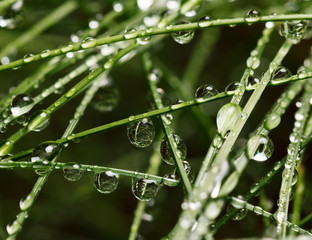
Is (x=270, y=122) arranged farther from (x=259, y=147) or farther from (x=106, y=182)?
(x=106, y=182)

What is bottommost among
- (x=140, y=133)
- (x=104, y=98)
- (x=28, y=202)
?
(x=28, y=202)

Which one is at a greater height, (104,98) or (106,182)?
(104,98)

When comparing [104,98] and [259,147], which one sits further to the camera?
[104,98]

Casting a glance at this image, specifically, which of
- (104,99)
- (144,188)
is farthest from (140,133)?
(104,99)

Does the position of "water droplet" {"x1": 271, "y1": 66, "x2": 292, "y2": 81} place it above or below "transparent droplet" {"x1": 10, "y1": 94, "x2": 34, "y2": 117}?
above

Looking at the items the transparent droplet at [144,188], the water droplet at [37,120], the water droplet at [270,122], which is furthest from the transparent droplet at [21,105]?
the water droplet at [270,122]

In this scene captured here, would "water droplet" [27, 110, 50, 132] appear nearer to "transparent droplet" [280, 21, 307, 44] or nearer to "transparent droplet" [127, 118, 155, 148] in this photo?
"transparent droplet" [127, 118, 155, 148]

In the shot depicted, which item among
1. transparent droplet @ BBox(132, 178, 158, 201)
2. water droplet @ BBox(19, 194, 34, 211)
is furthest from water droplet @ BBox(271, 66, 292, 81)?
water droplet @ BBox(19, 194, 34, 211)

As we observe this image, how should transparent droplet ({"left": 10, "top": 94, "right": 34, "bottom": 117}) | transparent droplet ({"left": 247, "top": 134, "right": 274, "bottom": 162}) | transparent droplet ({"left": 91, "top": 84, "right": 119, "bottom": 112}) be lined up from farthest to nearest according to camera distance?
transparent droplet ({"left": 91, "top": 84, "right": 119, "bottom": 112}), transparent droplet ({"left": 10, "top": 94, "right": 34, "bottom": 117}), transparent droplet ({"left": 247, "top": 134, "right": 274, "bottom": 162})
